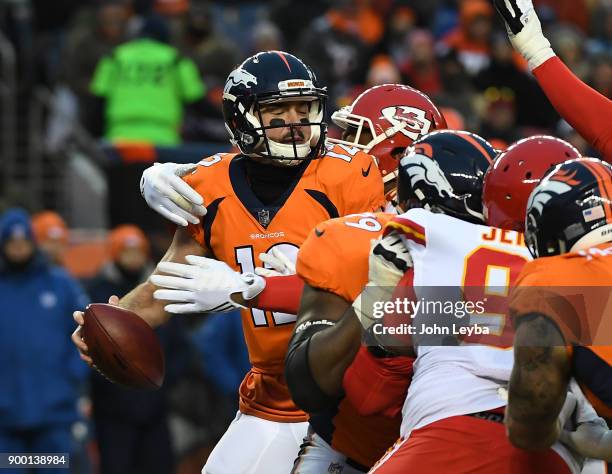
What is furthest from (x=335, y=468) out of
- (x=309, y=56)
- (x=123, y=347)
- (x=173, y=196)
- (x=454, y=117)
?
(x=309, y=56)

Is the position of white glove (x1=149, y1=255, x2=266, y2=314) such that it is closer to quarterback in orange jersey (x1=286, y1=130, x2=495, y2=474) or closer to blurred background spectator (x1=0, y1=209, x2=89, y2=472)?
quarterback in orange jersey (x1=286, y1=130, x2=495, y2=474)

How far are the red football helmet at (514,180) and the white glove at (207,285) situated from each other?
81cm

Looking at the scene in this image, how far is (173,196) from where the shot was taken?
4.81 metres

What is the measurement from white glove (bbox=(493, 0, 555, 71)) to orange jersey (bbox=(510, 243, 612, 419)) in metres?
1.75

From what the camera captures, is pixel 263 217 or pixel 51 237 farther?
pixel 51 237

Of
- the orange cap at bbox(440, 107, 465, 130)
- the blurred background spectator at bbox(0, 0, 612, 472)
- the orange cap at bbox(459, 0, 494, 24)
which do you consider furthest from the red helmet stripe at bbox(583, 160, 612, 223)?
the orange cap at bbox(459, 0, 494, 24)

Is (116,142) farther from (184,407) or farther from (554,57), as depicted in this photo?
(554,57)

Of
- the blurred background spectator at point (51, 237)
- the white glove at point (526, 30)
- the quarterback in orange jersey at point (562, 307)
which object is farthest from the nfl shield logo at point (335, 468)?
the blurred background spectator at point (51, 237)

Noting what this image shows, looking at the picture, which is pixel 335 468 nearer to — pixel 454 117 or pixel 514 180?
pixel 514 180

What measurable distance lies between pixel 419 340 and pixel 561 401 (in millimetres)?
530

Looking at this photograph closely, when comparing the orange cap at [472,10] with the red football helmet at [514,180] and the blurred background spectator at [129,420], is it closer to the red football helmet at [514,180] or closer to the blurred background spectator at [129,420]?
the blurred background spectator at [129,420]

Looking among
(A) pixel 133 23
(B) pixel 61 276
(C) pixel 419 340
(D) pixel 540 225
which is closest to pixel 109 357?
(C) pixel 419 340

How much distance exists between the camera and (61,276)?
8.64 metres

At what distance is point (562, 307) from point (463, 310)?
1.27 feet
